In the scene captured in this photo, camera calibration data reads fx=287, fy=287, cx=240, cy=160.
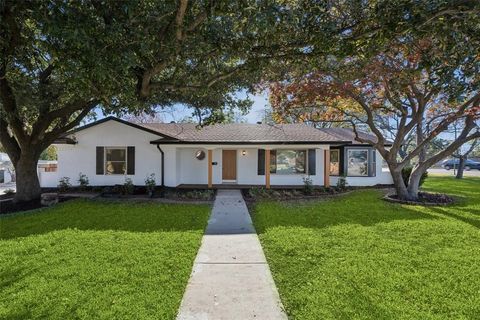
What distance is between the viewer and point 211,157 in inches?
562

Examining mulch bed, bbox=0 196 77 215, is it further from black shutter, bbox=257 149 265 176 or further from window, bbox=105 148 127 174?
black shutter, bbox=257 149 265 176

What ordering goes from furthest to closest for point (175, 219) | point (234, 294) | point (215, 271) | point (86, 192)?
point (86, 192)
point (175, 219)
point (215, 271)
point (234, 294)

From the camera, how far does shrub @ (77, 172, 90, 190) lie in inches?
561

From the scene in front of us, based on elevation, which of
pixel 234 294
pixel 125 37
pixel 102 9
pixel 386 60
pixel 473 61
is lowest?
pixel 234 294

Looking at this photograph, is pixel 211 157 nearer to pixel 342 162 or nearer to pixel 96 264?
pixel 342 162

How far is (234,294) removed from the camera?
4.00 metres

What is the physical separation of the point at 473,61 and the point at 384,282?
4.36 metres

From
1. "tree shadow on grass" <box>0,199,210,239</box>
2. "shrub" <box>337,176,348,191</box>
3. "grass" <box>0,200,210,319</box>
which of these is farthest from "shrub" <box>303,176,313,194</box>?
"grass" <box>0,200,210,319</box>

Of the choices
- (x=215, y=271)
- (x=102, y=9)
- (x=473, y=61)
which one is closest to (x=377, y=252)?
(x=215, y=271)

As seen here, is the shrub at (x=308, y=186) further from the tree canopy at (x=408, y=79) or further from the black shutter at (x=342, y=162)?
the tree canopy at (x=408, y=79)

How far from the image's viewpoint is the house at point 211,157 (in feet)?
47.3

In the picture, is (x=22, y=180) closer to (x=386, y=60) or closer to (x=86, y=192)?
(x=86, y=192)

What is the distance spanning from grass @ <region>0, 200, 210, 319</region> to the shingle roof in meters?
6.42

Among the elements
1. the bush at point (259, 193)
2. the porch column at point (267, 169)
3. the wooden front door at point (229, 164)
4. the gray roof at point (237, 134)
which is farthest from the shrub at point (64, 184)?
the porch column at point (267, 169)
